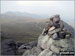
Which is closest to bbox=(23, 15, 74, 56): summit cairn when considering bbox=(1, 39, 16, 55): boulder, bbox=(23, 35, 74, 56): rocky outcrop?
bbox=(23, 35, 74, 56): rocky outcrop

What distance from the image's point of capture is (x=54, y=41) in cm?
2281

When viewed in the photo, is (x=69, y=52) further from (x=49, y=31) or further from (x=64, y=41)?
(x=49, y=31)

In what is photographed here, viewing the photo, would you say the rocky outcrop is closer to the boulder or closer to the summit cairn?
the summit cairn

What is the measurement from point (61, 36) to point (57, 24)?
1.81m

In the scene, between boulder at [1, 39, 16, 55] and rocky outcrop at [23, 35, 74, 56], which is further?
boulder at [1, 39, 16, 55]

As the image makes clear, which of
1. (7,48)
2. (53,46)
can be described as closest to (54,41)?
(53,46)

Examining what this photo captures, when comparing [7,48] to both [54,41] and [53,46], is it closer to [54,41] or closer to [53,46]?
[54,41]

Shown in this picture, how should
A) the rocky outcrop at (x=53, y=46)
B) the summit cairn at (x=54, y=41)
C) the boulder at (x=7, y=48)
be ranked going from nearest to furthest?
1. the rocky outcrop at (x=53, y=46)
2. the summit cairn at (x=54, y=41)
3. the boulder at (x=7, y=48)

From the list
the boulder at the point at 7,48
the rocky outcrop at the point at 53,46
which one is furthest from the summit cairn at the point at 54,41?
the boulder at the point at 7,48

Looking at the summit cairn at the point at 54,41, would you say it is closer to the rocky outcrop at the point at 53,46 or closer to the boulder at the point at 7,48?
the rocky outcrop at the point at 53,46

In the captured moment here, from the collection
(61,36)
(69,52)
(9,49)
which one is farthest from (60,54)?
(9,49)

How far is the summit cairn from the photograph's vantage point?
2205 cm

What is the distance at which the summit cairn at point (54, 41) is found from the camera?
2205cm

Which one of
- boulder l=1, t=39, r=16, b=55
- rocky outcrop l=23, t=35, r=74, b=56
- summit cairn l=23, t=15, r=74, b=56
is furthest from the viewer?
boulder l=1, t=39, r=16, b=55
